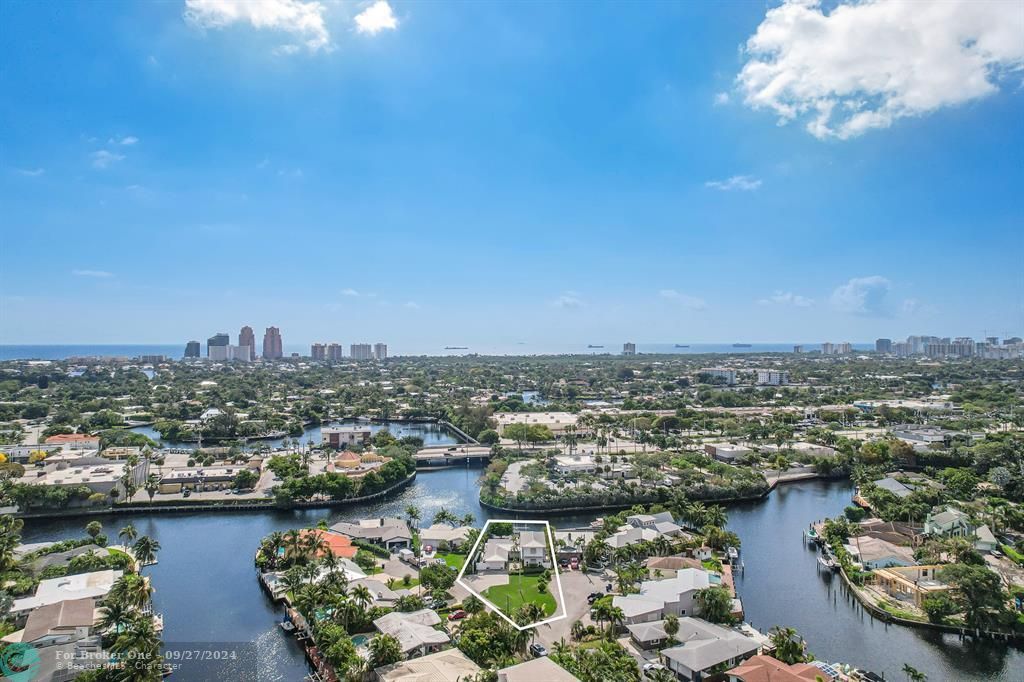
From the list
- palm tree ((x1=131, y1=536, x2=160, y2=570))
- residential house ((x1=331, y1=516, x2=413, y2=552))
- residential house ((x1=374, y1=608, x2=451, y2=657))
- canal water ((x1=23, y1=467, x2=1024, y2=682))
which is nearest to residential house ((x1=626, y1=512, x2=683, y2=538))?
canal water ((x1=23, y1=467, x2=1024, y2=682))

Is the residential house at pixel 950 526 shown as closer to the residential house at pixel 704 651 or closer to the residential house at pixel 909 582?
the residential house at pixel 909 582

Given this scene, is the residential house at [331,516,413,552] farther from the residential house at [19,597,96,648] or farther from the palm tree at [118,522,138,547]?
the residential house at [19,597,96,648]

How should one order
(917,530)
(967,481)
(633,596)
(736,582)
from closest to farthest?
(633,596) → (736,582) → (917,530) → (967,481)

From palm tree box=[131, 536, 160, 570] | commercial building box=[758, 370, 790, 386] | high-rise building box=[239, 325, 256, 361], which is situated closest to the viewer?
palm tree box=[131, 536, 160, 570]

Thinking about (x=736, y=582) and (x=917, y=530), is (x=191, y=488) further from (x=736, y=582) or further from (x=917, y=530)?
(x=917, y=530)

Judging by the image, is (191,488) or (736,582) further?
(191,488)

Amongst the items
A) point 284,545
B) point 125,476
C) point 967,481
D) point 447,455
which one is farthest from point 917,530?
point 125,476
